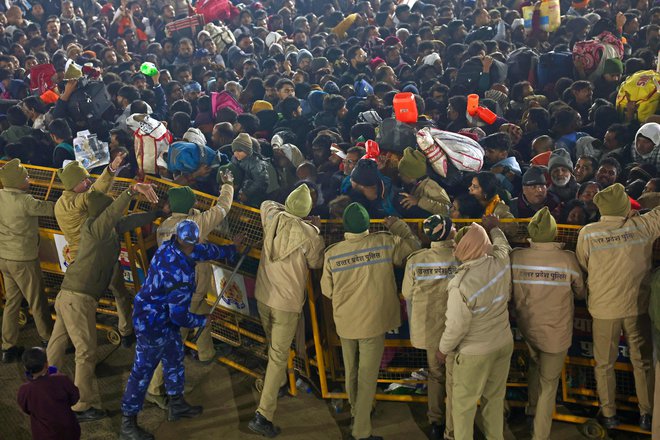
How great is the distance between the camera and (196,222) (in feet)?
19.5

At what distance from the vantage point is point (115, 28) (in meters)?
15.3

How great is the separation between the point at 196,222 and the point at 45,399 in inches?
76.1

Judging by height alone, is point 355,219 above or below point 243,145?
below

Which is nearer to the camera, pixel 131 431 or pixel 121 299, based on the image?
pixel 131 431

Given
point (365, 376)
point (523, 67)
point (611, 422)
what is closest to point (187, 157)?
point (365, 376)

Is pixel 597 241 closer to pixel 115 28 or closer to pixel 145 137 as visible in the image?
pixel 145 137

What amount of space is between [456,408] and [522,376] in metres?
1.21

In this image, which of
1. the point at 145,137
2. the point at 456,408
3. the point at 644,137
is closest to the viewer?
the point at 456,408

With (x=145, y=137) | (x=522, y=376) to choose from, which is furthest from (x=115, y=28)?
(x=522, y=376)

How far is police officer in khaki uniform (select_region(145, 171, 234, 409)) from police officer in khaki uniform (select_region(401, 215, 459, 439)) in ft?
6.24

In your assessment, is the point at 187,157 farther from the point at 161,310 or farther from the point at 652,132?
the point at 652,132

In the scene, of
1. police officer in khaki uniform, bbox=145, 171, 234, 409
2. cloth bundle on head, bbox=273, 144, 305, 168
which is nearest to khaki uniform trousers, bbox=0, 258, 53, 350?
police officer in khaki uniform, bbox=145, 171, 234, 409

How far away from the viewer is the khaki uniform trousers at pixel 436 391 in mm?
5500

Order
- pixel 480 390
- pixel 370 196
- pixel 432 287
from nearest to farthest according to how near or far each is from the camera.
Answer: pixel 480 390
pixel 432 287
pixel 370 196
